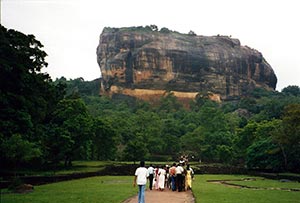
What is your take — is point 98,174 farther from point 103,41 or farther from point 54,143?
point 103,41

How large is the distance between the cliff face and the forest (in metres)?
46.8

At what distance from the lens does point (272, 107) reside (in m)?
85.9

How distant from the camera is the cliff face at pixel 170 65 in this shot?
477 ft

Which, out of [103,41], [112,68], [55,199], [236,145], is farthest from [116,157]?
[103,41]

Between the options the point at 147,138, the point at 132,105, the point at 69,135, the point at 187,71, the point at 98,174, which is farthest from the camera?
the point at 187,71

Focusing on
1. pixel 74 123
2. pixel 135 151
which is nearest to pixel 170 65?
pixel 135 151

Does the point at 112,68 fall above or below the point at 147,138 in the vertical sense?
above

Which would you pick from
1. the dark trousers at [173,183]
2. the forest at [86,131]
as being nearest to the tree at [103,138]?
the forest at [86,131]

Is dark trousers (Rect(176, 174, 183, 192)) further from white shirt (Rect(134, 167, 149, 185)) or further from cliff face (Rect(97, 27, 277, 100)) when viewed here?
cliff face (Rect(97, 27, 277, 100))

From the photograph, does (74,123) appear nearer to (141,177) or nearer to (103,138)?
(103,138)

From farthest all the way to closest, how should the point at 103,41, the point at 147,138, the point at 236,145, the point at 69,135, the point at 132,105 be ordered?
the point at 103,41 < the point at 132,105 < the point at 147,138 < the point at 236,145 < the point at 69,135

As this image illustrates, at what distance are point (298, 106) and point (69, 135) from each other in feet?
A: 85.6

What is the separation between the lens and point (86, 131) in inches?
1769

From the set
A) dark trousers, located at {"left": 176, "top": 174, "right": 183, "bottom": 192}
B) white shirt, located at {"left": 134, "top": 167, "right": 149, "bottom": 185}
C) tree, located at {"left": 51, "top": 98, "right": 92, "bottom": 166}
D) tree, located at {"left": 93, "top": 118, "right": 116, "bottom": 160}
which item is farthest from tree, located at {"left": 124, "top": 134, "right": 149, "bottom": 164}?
white shirt, located at {"left": 134, "top": 167, "right": 149, "bottom": 185}
